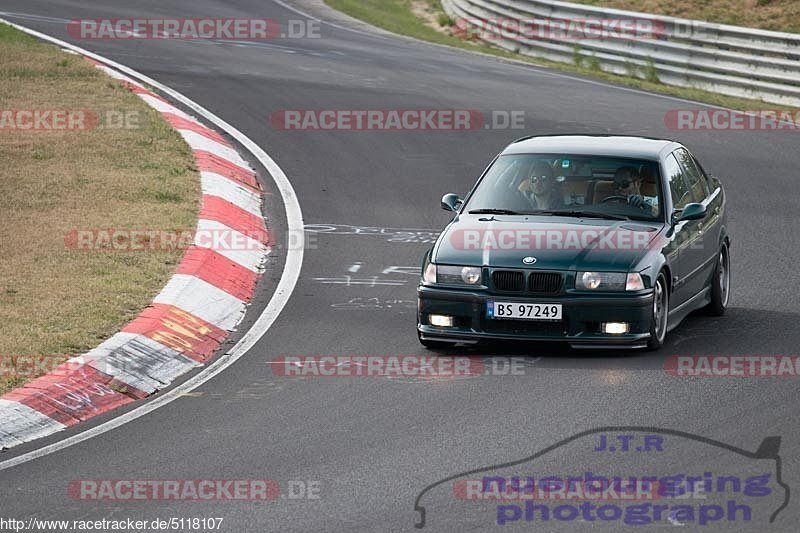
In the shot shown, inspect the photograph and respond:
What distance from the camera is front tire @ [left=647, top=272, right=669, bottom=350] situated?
10570 millimetres

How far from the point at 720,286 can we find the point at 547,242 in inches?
86.3

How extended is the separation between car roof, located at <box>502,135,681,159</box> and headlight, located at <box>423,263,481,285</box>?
1.79m

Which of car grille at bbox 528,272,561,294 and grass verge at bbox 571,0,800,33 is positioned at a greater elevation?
grass verge at bbox 571,0,800,33

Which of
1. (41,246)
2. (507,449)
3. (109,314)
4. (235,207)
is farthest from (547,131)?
(507,449)

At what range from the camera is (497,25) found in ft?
105

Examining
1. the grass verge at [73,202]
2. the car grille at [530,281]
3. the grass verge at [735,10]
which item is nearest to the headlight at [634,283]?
the car grille at [530,281]

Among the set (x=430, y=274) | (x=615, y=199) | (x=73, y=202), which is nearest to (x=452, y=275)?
(x=430, y=274)

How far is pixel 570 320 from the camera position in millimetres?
10430

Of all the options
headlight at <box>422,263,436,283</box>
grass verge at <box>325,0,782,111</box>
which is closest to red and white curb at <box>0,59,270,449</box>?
headlight at <box>422,263,436,283</box>

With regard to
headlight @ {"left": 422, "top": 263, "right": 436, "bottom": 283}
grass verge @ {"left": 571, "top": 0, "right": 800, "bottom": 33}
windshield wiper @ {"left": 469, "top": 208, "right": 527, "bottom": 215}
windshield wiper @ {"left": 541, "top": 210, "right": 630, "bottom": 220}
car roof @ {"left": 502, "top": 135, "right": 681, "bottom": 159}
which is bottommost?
headlight @ {"left": 422, "top": 263, "right": 436, "bottom": 283}

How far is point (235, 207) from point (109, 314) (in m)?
4.47

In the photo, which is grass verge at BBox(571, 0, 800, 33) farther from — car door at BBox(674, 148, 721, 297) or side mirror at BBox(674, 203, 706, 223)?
side mirror at BBox(674, 203, 706, 223)

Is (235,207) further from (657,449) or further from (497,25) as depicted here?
(497,25)

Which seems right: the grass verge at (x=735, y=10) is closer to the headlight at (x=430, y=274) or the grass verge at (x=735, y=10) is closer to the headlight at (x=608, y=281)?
the headlight at (x=608, y=281)
